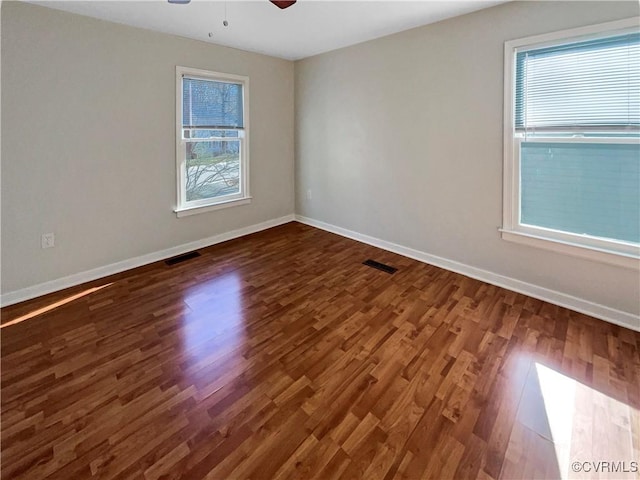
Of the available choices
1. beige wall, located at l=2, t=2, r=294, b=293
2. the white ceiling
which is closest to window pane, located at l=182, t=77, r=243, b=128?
beige wall, located at l=2, t=2, r=294, b=293

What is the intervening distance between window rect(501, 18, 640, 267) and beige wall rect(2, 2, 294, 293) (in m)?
3.15

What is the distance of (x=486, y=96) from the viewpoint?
2.79 meters

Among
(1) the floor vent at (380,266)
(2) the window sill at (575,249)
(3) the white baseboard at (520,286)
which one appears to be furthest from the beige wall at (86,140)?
(2) the window sill at (575,249)

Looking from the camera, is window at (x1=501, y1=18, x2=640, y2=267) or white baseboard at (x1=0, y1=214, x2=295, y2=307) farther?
white baseboard at (x1=0, y1=214, x2=295, y2=307)

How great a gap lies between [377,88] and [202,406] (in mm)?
3461

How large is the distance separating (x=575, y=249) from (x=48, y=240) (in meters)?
4.36

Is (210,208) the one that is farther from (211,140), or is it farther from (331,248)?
(331,248)

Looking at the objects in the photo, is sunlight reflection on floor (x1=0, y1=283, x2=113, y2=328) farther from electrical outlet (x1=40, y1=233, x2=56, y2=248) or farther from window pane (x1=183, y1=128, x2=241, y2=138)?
window pane (x1=183, y1=128, x2=241, y2=138)

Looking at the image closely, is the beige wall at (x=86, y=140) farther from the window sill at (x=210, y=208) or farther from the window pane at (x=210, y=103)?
the window pane at (x=210, y=103)

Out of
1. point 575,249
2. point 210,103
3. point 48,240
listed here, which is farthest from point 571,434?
point 210,103

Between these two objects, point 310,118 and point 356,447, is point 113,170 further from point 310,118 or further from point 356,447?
point 356,447

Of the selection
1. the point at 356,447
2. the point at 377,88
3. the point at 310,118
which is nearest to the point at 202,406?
the point at 356,447

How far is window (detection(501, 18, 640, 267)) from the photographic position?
7.22ft

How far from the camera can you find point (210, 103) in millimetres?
3797
